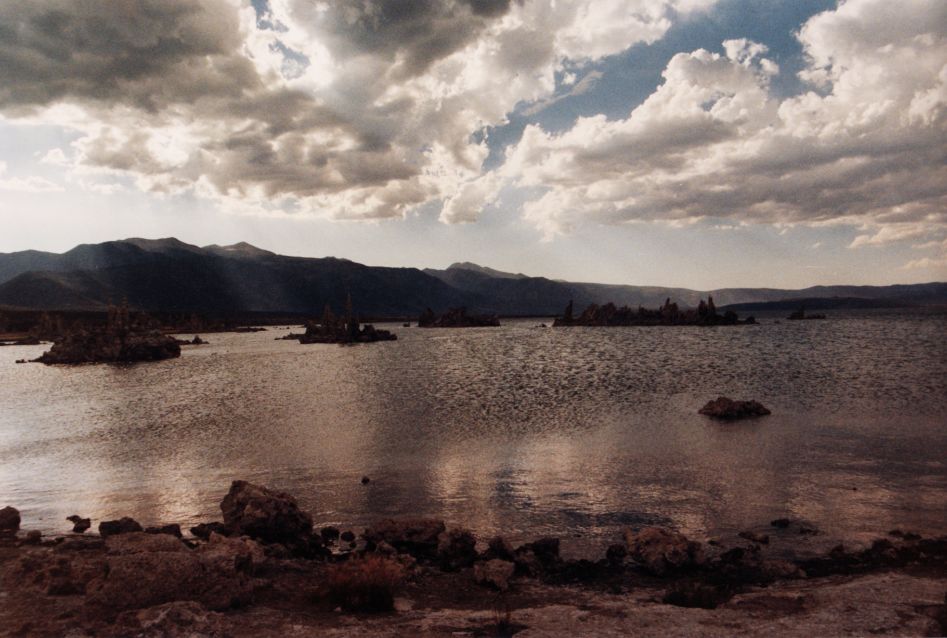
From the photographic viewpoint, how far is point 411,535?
66.9ft

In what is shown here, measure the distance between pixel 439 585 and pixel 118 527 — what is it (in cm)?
1331

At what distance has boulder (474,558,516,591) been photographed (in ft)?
55.1

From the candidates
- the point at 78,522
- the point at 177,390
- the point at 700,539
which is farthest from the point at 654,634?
the point at 177,390

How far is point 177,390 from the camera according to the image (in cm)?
7188

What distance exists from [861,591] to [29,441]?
174ft

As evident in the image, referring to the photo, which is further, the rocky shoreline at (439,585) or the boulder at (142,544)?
the boulder at (142,544)

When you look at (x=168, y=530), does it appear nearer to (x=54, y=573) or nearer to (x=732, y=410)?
(x=54, y=573)

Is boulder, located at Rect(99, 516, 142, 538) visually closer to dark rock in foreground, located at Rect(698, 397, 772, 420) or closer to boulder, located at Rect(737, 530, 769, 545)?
boulder, located at Rect(737, 530, 769, 545)

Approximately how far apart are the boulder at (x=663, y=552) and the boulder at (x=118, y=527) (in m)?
18.7

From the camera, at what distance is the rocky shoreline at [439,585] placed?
43.9ft

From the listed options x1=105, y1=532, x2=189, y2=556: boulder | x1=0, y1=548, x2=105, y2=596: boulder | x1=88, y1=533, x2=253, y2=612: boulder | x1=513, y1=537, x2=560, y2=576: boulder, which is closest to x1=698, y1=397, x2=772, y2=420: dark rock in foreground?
x1=513, y1=537, x2=560, y2=576: boulder

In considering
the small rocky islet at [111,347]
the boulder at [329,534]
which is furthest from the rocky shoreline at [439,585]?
the small rocky islet at [111,347]

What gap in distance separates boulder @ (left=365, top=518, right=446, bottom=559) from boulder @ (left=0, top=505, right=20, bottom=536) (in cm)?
1461

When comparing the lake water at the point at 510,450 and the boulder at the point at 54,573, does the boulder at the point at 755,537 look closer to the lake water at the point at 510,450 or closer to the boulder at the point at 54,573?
the lake water at the point at 510,450
